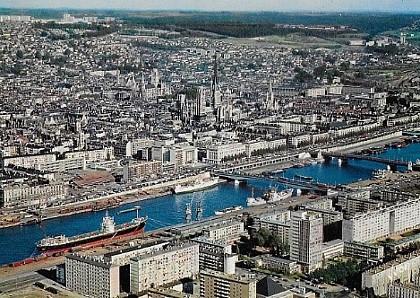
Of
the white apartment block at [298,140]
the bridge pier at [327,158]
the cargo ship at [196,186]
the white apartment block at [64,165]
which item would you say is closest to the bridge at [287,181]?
the cargo ship at [196,186]

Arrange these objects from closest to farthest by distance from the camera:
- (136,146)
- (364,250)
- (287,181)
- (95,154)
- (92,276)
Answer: (92,276), (364,250), (287,181), (95,154), (136,146)

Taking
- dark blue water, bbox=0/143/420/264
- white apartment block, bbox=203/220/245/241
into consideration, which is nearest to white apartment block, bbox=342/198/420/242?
white apartment block, bbox=203/220/245/241

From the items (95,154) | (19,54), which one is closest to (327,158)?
(95,154)

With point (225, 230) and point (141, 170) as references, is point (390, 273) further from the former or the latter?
point (141, 170)

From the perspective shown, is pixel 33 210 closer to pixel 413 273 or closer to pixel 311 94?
pixel 413 273

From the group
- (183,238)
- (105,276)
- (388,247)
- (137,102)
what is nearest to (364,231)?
(388,247)

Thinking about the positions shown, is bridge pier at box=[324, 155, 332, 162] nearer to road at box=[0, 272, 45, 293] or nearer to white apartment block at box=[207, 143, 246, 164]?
white apartment block at box=[207, 143, 246, 164]
